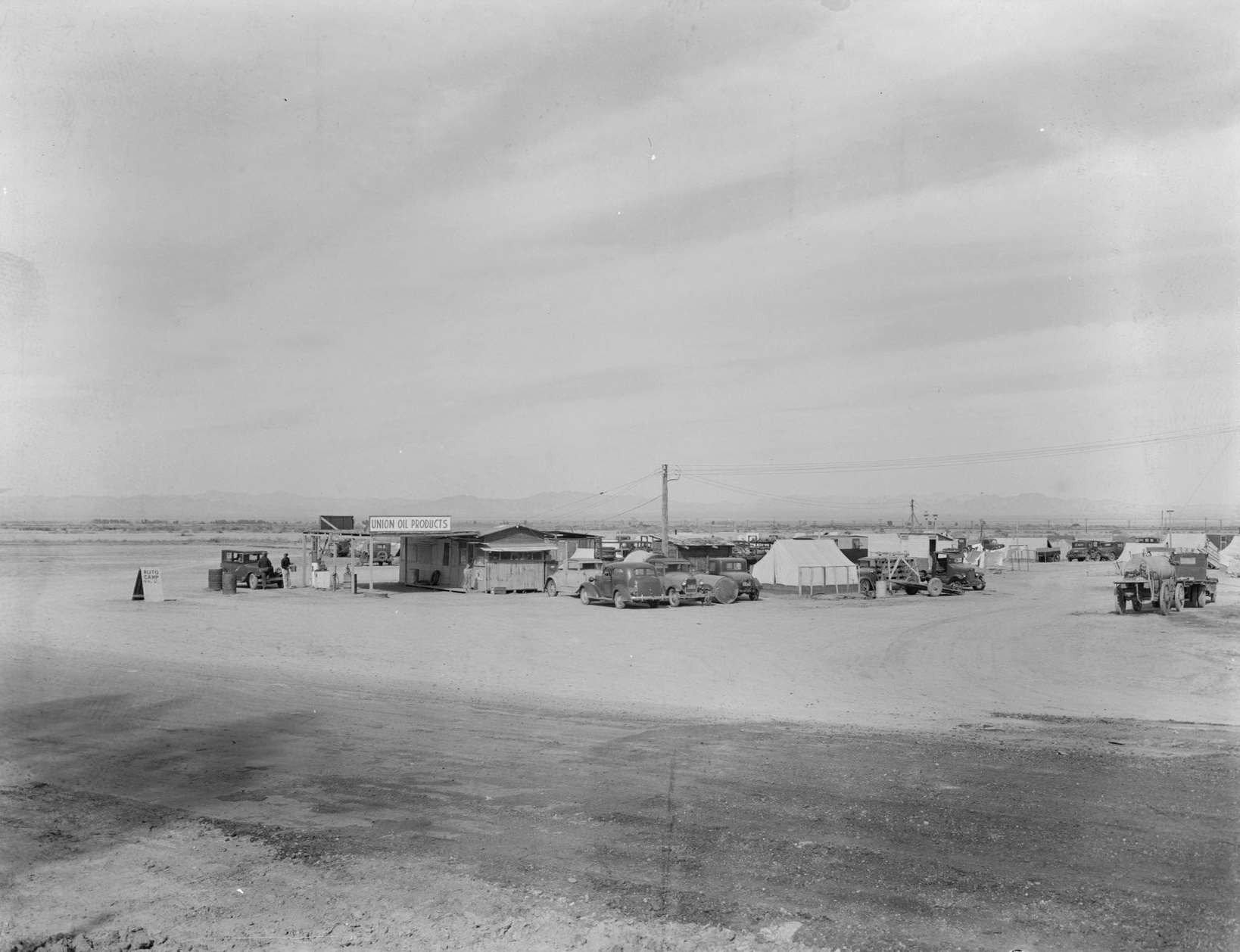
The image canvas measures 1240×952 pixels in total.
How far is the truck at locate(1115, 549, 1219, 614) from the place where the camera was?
2939 cm

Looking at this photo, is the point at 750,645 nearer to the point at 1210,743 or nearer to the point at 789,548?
the point at 1210,743

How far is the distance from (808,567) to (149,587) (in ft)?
83.4

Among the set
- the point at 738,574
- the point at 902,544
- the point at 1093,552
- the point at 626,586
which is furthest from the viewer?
the point at 1093,552

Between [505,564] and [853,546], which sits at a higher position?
[853,546]

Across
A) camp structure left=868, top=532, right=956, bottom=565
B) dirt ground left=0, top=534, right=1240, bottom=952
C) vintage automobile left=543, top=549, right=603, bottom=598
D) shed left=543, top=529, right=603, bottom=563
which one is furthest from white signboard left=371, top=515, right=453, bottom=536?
camp structure left=868, top=532, right=956, bottom=565

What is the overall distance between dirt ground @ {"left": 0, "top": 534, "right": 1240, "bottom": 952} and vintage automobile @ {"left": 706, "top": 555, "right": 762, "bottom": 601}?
15670 mm

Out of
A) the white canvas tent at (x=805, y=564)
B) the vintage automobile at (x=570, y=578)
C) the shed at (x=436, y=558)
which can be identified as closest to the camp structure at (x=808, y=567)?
the white canvas tent at (x=805, y=564)

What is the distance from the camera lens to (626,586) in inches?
1233

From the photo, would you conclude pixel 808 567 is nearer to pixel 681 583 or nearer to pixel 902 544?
pixel 681 583

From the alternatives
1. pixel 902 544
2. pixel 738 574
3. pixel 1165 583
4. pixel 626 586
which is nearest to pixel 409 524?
pixel 626 586

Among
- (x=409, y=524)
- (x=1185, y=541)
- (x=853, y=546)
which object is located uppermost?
(x=409, y=524)

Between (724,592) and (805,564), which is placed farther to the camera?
(805,564)

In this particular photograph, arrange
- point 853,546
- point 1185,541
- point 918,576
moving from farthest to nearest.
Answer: point 1185,541
point 853,546
point 918,576

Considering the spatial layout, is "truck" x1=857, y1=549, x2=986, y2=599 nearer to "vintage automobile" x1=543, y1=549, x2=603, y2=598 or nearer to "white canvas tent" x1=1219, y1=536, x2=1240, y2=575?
"vintage automobile" x1=543, y1=549, x2=603, y2=598
